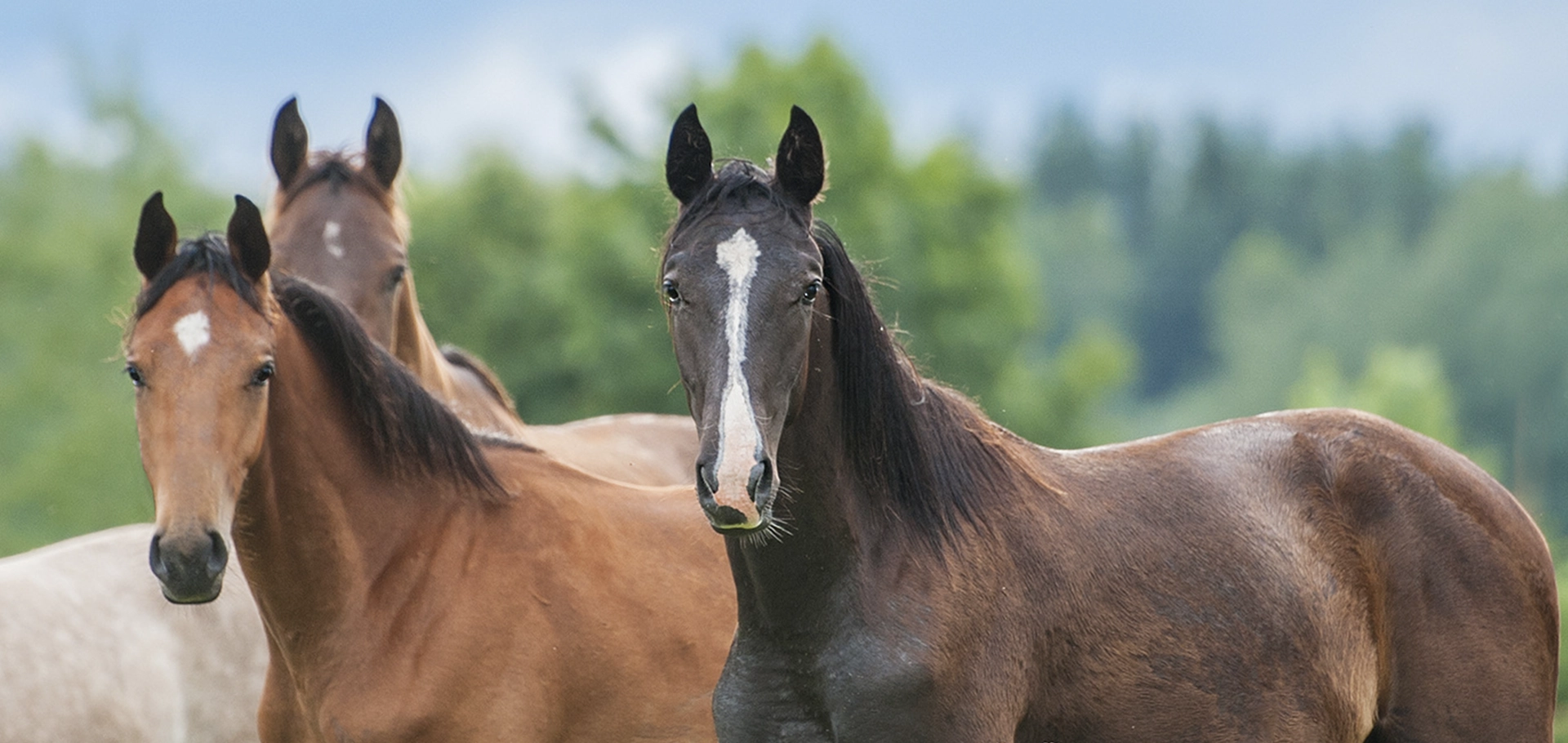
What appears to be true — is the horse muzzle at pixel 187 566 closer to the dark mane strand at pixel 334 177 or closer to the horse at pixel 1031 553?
the horse at pixel 1031 553

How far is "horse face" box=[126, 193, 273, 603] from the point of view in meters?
4.02

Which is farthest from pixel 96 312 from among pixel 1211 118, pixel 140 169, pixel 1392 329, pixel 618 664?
pixel 1211 118

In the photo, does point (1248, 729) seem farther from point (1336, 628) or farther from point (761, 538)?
point (761, 538)

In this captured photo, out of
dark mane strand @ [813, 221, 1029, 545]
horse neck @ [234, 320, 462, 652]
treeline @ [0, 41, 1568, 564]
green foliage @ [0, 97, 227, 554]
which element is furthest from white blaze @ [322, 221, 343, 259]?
green foliage @ [0, 97, 227, 554]

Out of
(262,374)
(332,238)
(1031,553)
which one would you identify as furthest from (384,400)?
Result: (332,238)

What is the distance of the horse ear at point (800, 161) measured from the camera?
13.1 feet

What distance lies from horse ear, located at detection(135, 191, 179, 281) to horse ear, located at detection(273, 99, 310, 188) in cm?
291

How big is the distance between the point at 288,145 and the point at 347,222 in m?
0.65

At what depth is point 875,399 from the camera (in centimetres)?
409

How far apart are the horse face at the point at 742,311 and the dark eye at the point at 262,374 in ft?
4.09

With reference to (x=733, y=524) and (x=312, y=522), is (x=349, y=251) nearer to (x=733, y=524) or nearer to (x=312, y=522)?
(x=312, y=522)

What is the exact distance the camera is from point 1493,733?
15.1ft

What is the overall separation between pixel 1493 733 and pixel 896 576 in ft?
6.70

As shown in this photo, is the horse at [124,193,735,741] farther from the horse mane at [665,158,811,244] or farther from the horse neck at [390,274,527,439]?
the horse neck at [390,274,527,439]
